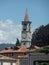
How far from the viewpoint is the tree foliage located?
80.9m

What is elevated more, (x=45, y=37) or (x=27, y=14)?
(x=27, y=14)

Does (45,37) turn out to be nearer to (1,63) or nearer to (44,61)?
(1,63)

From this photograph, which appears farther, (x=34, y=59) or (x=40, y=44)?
(x=40, y=44)

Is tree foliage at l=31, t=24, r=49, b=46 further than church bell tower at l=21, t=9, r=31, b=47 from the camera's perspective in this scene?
No

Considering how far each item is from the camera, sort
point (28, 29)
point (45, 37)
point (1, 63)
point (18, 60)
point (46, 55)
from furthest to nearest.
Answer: point (28, 29), point (45, 37), point (18, 60), point (1, 63), point (46, 55)

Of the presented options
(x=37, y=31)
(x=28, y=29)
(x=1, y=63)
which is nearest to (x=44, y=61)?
(x=1, y=63)

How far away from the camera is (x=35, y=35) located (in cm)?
8806

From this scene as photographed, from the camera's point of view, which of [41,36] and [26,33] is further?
[26,33]

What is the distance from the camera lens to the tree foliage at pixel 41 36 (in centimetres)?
8095

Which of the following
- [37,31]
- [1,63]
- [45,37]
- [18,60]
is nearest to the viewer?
[1,63]

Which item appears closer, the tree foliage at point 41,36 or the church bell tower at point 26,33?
the tree foliage at point 41,36

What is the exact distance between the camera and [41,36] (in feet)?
272

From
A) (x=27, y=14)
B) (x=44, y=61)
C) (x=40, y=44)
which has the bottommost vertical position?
(x=44, y=61)

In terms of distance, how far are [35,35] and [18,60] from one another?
23720 millimetres
